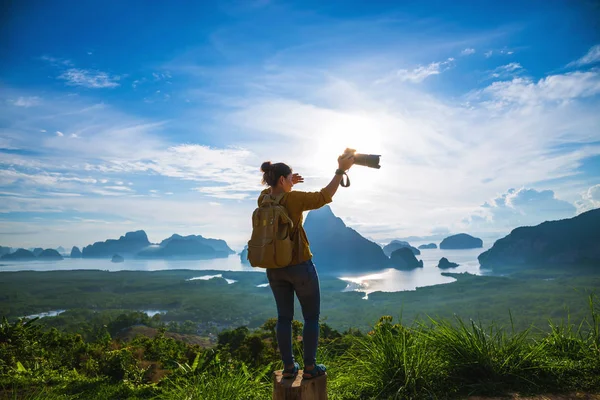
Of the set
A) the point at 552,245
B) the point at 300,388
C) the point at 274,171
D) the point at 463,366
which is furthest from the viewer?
the point at 552,245

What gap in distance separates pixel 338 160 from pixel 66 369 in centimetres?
593

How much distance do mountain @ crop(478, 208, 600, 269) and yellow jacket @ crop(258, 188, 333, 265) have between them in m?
179

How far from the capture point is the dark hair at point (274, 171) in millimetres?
3334

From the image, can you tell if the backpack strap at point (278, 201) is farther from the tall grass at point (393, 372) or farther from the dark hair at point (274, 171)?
the tall grass at point (393, 372)

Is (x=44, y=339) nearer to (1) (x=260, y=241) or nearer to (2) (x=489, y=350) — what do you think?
(1) (x=260, y=241)

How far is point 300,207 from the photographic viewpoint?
10.4 feet

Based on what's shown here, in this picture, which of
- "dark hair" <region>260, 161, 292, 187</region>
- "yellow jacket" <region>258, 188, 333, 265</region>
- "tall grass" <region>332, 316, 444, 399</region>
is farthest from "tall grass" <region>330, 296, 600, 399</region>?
"dark hair" <region>260, 161, 292, 187</region>

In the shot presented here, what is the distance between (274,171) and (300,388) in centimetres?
188

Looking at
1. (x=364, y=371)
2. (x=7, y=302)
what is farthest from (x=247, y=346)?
(x=7, y=302)

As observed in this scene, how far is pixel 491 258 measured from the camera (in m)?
184

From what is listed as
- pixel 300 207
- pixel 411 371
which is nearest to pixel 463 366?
pixel 411 371

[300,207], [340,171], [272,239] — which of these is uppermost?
[340,171]

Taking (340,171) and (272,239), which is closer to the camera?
(272,239)

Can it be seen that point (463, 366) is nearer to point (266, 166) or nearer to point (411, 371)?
point (411, 371)
